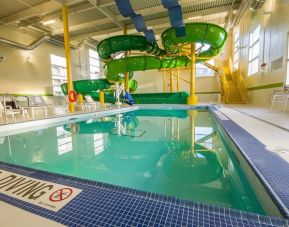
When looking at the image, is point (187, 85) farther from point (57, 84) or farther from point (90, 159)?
point (90, 159)

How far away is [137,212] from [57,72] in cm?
1118

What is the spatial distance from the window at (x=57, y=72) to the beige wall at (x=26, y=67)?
0.96 ft

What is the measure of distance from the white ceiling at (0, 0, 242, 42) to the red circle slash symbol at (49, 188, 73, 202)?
622 cm

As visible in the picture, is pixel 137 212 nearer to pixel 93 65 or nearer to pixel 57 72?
pixel 57 72

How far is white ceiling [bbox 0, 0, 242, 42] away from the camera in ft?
20.4

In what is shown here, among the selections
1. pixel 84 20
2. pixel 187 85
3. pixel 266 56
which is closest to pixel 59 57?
pixel 84 20

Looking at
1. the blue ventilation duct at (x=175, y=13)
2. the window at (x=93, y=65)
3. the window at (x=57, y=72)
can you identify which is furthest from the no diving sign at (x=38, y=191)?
the window at (x=93, y=65)

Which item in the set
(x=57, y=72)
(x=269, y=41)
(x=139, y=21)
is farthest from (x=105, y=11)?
(x=269, y=41)

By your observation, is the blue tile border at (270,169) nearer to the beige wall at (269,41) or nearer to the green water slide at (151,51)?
the green water slide at (151,51)

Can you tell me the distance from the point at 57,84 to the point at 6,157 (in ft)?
30.2

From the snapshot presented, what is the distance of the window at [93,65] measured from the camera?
41.3ft

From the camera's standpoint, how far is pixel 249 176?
1.28m

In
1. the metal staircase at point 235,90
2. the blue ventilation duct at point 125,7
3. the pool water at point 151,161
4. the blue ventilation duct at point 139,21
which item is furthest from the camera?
the metal staircase at point 235,90

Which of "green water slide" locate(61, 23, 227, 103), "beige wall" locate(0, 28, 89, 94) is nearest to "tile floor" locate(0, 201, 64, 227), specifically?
"green water slide" locate(61, 23, 227, 103)
